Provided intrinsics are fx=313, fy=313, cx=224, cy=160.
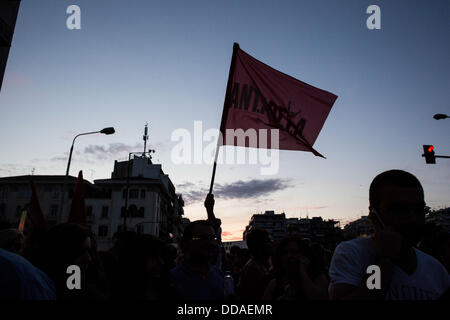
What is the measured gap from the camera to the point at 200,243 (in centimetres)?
364

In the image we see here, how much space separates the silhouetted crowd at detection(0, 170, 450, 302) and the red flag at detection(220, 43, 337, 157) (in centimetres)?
167

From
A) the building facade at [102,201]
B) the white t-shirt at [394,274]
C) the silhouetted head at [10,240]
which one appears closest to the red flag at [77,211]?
the silhouetted head at [10,240]

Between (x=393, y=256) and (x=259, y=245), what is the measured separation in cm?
278

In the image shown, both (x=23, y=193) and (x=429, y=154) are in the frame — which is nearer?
(x=429, y=154)

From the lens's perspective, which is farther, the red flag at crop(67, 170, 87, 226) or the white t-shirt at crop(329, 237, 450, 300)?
the red flag at crop(67, 170, 87, 226)

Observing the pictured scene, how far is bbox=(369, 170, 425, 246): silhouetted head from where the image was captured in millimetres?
1807

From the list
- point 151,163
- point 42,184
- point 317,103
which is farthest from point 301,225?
point 317,103

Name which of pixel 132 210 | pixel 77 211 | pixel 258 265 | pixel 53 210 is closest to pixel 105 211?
pixel 132 210

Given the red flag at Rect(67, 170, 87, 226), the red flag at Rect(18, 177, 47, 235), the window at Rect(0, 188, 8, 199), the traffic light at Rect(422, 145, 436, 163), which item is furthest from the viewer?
the window at Rect(0, 188, 8, 199)

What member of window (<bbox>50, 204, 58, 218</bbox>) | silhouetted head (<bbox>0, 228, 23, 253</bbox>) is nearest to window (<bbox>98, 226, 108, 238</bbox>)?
window (<bbox>50, 204, 58, 218</bbox>)

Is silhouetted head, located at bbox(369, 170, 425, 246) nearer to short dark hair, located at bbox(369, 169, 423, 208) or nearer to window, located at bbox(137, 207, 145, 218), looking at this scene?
short dark hair, located at bbox(369, 169, 423, 208)

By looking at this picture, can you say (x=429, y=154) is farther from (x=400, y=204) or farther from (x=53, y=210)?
(x=53, y=210)
